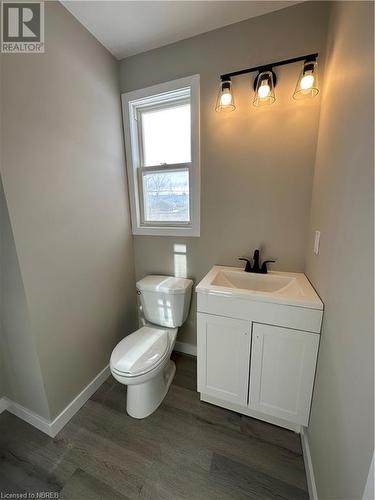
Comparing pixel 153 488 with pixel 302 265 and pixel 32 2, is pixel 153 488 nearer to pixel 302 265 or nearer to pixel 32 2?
pixel 302 265

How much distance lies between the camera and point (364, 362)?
62 centimetres

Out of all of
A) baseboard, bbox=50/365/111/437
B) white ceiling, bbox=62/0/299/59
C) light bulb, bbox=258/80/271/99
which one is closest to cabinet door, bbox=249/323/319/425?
baseboard, bbox=50/365/111/437

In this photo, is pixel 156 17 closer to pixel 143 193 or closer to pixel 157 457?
pixel 143 193

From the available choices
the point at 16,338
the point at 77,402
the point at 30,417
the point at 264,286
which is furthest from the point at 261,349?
the point at 30,417

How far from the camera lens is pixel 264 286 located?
1505 millimetres

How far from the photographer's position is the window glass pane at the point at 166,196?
1.77 meters

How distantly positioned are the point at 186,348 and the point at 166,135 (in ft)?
6.40

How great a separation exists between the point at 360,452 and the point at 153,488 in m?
1.03

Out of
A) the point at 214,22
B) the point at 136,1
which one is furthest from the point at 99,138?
the point at 214,22

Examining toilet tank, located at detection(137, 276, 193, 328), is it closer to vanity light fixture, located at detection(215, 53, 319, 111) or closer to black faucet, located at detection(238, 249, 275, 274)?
black faucet, located at detection(238, 249, 275, 274)

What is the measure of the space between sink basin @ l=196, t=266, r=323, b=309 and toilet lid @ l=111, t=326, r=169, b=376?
538 mm

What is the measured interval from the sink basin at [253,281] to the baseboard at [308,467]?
858 mm

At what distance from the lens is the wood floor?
3.47 feet

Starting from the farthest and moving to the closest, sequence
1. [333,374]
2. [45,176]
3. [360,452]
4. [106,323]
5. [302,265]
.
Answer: [106,323]
[302,265]
[45,176]
[333,374]
[360,452]
